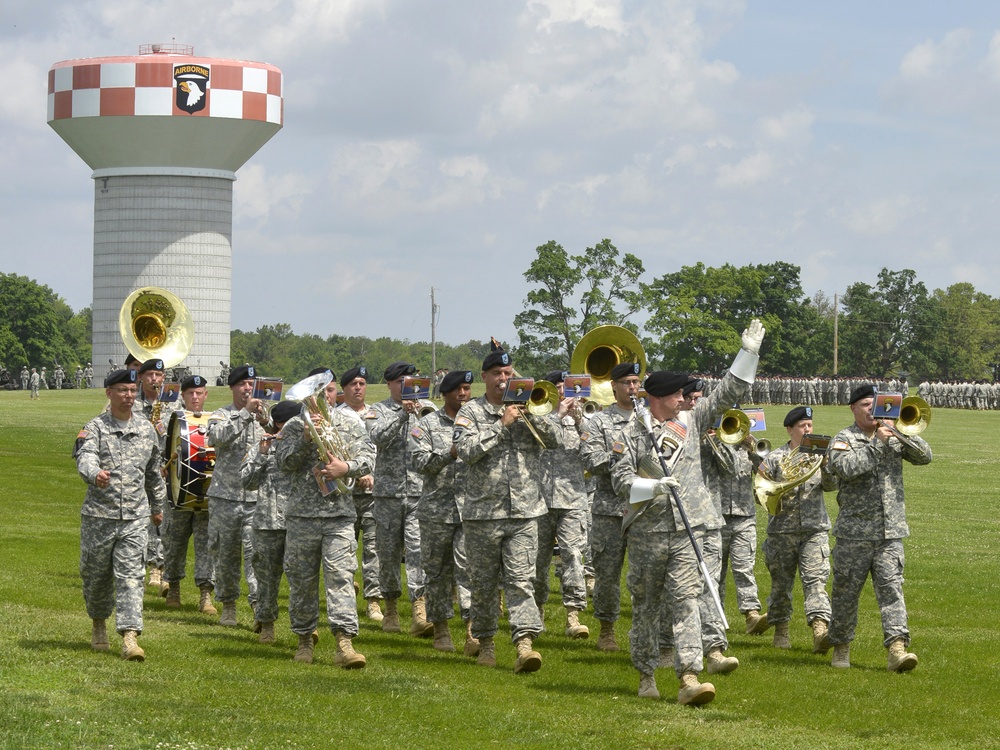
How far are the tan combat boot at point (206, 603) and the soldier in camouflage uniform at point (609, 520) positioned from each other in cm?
411

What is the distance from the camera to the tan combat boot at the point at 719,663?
11.6 m

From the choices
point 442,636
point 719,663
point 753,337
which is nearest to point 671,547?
point 719,663

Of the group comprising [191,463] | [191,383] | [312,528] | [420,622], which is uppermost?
[191,383]

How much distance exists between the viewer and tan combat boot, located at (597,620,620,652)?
541 inches

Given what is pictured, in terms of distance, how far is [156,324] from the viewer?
68.9ft

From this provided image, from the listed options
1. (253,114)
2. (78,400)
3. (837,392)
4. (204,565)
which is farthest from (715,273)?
(204,565)

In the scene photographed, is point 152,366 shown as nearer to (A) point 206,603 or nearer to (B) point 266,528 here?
(A) point 206,603

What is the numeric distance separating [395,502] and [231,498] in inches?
62.0

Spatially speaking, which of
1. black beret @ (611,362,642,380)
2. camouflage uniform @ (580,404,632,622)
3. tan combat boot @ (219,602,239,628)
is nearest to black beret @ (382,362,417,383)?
camouflage uniform @ (580,404,632,622)

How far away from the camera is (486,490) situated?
12.7 meters

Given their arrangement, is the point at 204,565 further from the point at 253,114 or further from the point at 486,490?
the point at 253,114

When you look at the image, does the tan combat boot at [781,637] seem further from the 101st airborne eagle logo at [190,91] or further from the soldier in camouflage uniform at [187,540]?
the 101st airborne eagle logo at [190,91]

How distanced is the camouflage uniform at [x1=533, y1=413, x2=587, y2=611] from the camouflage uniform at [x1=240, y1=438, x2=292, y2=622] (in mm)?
2525

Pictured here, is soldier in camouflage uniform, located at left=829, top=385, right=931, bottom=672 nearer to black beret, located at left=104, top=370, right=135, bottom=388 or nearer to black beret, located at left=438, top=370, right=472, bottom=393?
black beret, located at left=438, top=370, right=472, bottom=393
